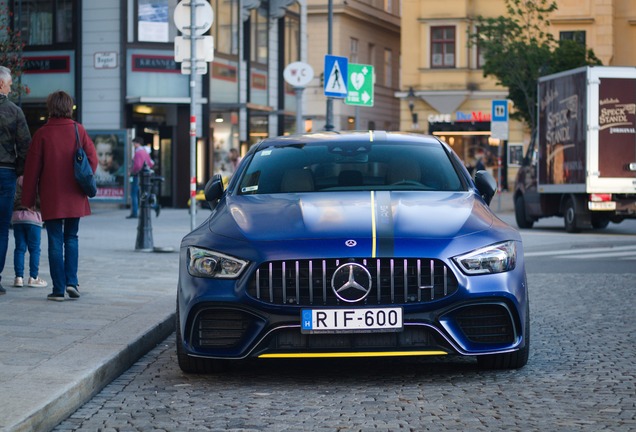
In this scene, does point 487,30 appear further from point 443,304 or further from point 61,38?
point 443,304

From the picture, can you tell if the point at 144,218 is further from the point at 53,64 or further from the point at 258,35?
the point at 258,35

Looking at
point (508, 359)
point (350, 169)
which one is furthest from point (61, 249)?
point (508, 359)

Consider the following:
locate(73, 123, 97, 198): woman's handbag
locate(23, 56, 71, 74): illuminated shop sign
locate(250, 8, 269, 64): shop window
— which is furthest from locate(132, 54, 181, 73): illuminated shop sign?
locate(73, 123, 97, 198): woman's handbag

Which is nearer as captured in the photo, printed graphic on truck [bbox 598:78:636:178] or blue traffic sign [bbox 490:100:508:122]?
printed graphic on truck [bbox 598:78:636:178]

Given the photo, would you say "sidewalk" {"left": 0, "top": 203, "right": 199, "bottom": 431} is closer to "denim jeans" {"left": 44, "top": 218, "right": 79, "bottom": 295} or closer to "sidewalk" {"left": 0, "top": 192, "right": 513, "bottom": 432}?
"sidewalk" {"left": 0, "top": 192, "right": 513, "bottom": 432}

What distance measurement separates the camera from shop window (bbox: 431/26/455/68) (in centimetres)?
5909

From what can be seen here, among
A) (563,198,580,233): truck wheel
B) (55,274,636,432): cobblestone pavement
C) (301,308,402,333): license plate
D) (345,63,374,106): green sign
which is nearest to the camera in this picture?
(55,274,636,432): cobblestone pavement

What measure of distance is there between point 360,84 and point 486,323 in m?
22.9

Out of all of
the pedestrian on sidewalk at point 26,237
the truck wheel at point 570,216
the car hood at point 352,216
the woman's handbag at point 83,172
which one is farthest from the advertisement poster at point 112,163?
the car hood at point 352,216

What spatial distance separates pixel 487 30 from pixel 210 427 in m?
36.5

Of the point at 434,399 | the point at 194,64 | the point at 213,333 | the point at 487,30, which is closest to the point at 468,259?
the point at 434,399

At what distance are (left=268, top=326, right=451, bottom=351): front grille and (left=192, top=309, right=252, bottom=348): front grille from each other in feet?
0.63

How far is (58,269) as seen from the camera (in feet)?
34.4

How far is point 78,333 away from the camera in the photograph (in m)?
8.52
